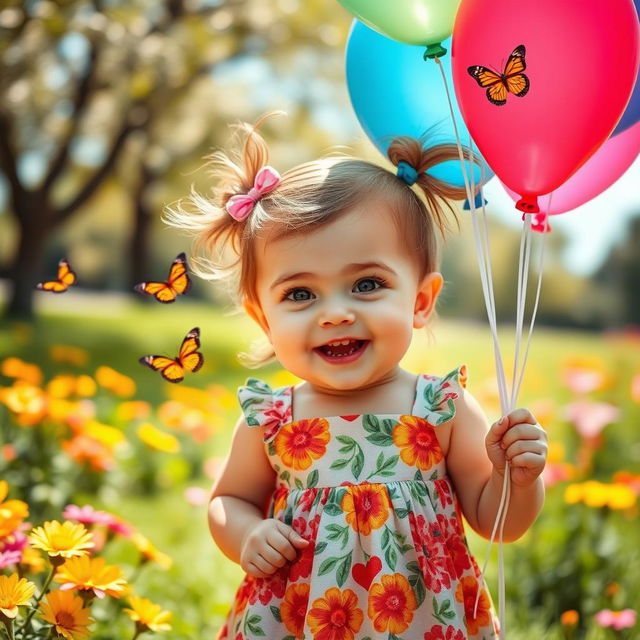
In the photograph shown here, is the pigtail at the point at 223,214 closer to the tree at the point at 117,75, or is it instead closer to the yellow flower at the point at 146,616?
the yellow flower at the point at 146,616

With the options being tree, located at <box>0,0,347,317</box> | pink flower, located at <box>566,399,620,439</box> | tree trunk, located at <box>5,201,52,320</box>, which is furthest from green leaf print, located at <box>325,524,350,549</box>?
tree trunk, located at <box>5,201,52,320</box>

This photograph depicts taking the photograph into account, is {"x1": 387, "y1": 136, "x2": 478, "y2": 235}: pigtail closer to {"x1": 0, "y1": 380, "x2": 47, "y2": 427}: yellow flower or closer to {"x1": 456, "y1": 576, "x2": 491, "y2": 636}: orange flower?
{"x1": 456, "y1": 576, "x2": 491, "y2": 636}: orange flower

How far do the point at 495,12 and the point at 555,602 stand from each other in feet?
5.36

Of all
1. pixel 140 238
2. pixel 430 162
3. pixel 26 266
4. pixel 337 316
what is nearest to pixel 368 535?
pixel 337 316

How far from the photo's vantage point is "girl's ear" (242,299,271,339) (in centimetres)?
169

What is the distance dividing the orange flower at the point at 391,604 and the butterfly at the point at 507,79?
0.86 metres

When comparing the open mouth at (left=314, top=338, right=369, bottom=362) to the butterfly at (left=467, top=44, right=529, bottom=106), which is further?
the open mouth at (left=314, top=338, right=369, bottom=362)

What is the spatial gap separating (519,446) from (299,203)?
1.98 ft

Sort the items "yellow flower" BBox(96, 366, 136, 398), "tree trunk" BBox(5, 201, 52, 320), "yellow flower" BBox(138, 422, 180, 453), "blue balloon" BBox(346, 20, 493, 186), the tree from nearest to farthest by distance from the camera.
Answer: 1. "blue balloon" BBox(346, 20, 493, 186)
2. "yellow flower" BBox(138, 422, 180, 453)
3. "yellow flower" BBox(96, 366, 136, 398)
4. the tree
5. "tree trunk" BBox(5, 201, 52, 320)

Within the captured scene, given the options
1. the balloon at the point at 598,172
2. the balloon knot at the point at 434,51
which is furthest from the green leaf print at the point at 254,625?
the balloon knot at the point at 434,51

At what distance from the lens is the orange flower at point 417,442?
1530 millimetres

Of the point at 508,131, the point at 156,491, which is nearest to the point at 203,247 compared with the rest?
the point at 508,131

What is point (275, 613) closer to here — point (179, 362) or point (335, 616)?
point (335, 616)

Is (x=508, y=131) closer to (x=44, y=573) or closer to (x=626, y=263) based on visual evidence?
(x=44, y=573)
